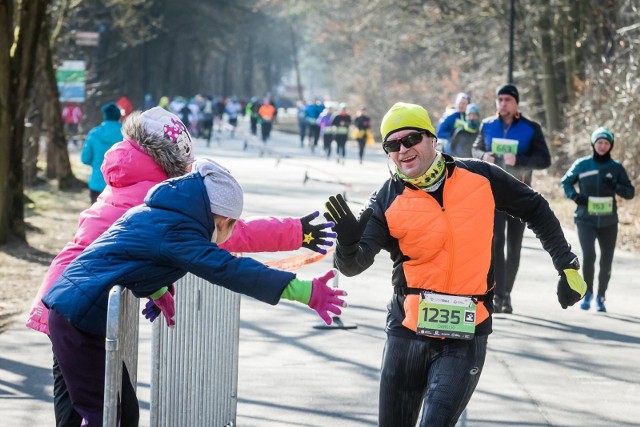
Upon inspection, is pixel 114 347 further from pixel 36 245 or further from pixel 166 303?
pixel 36 245

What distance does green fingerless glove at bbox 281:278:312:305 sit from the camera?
15.9 feet

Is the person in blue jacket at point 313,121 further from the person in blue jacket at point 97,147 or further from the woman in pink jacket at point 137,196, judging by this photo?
the woman in pink jacket at point 137,196

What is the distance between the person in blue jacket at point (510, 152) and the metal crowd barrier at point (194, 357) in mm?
5311

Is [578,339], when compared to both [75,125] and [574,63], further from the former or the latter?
[75,125]

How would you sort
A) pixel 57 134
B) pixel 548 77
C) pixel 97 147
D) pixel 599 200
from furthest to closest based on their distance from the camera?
pixel 548 77 < pixel 57 134 < pixel 97 147 < pixel 599 200

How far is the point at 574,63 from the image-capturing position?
2923 cm

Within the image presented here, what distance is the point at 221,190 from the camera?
503 centimetres

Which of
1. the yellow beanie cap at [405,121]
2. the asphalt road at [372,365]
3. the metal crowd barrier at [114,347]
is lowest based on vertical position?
the asphalt road at [372,365]

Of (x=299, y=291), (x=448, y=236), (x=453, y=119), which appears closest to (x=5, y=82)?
(x=453, y=119)

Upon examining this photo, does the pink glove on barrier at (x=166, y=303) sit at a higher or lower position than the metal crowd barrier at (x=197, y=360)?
higher

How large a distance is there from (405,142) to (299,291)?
116 centimetres

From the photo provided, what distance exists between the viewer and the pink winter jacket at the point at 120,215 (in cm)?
560

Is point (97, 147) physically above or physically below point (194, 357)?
above

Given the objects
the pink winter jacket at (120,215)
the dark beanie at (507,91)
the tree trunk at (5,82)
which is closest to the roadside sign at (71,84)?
the tree trunk at (5,82)
